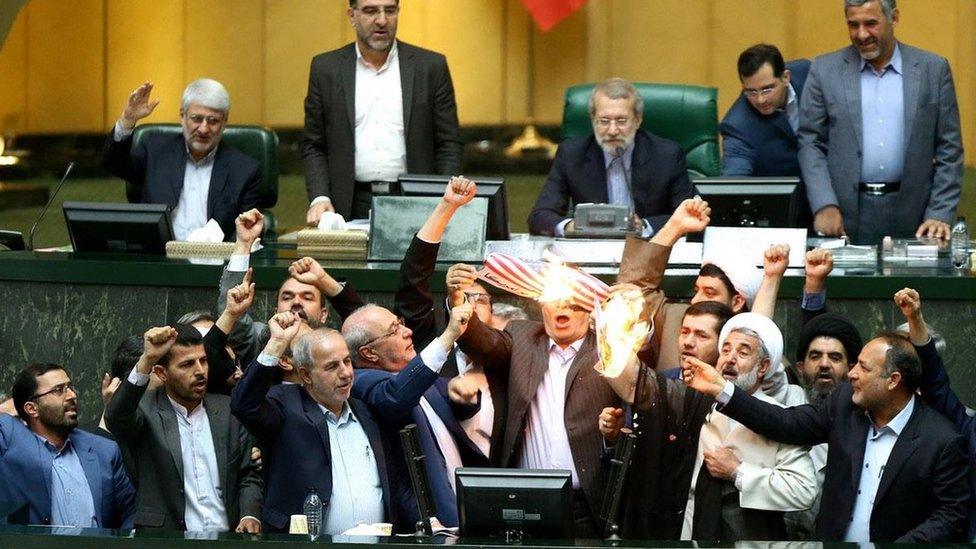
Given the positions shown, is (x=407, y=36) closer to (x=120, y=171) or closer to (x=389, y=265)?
(x=120, y=171)

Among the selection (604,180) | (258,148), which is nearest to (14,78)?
(258,148)

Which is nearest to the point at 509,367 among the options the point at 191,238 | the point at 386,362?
the point at 386,362

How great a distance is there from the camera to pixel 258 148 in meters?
7.59

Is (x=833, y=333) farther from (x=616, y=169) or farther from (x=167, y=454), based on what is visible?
(x=167, y=454)

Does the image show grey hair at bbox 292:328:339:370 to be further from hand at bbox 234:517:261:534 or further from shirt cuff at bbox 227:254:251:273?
shirt cuff at bbox 227:254:251:273

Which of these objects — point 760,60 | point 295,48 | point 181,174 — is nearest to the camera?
point 181,174

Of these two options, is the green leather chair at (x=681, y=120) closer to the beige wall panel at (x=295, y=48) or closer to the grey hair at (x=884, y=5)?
the grey hair at (x=884, y=5)

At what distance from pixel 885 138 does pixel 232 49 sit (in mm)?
4423

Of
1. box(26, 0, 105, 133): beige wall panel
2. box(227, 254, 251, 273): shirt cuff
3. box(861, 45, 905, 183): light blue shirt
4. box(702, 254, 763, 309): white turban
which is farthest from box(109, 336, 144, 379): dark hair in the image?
box(26, 0, 105, 133): beige wall panel

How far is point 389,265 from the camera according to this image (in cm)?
653

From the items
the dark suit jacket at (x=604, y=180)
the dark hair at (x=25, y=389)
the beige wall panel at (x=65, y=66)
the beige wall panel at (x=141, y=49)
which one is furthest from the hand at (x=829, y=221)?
the beige wall panel at (x=65, y=66)

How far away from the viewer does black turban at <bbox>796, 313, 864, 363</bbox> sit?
5645 mm

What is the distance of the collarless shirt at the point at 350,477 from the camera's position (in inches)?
203

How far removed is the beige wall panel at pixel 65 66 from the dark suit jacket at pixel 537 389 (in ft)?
18.8
